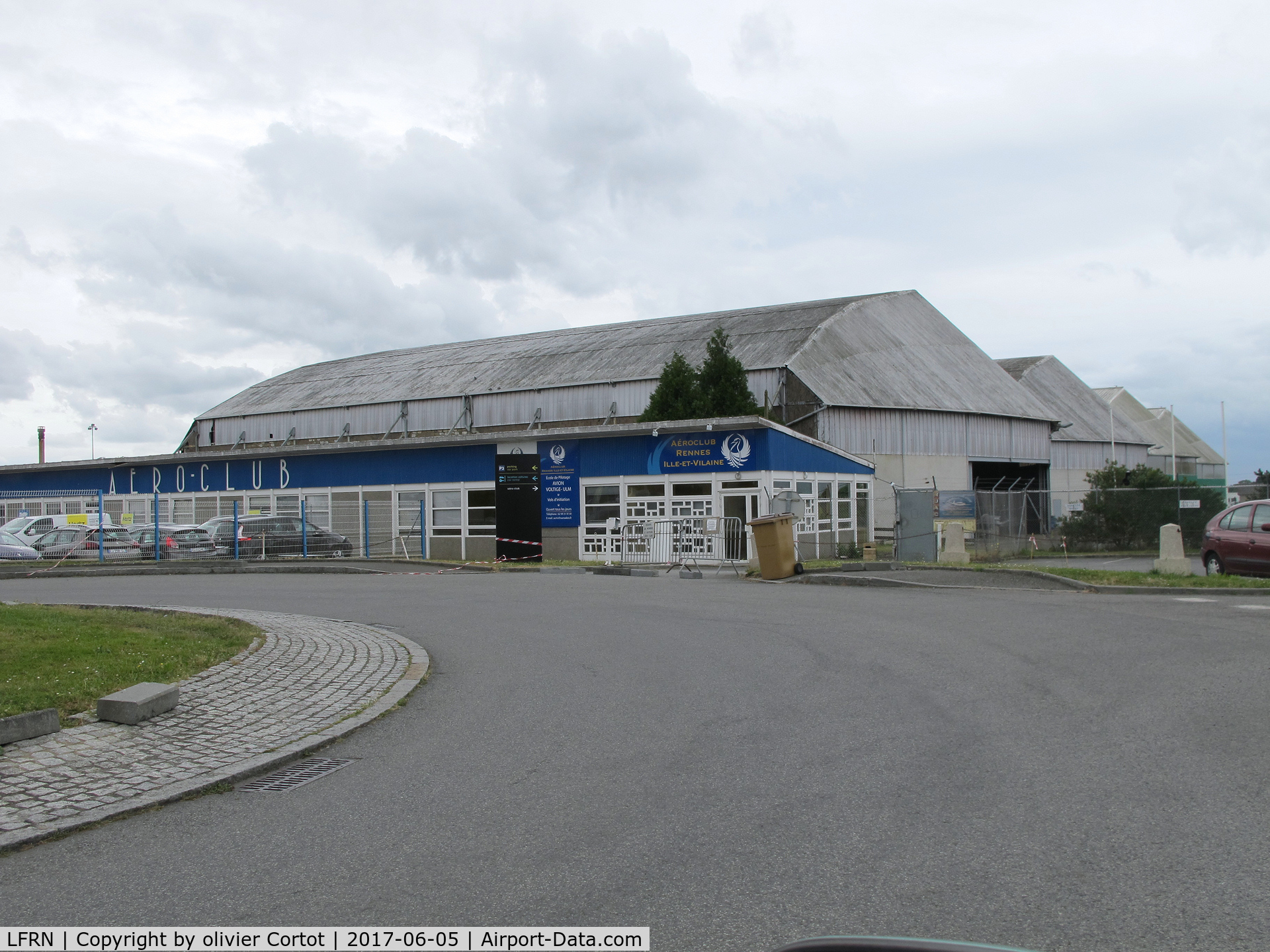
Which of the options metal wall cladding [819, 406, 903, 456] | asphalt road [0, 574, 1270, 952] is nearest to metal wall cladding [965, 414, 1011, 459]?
metal wall cladding [819, 406, 903, 456]

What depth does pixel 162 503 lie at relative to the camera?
137ft

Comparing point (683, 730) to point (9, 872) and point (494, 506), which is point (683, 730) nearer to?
point (9, 872)

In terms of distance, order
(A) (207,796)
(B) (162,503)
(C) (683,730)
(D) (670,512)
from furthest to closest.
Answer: (B) (162,503)
(D) (670,512)
(C) (683,730)
(A) (207,796)

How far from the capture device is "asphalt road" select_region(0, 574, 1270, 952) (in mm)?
4203

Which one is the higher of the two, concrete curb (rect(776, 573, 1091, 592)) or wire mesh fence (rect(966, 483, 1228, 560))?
wire mesh fence (rect(966, 483, 1228, 560))

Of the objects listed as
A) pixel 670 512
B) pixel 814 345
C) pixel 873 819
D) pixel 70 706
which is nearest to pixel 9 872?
pixel 70 706

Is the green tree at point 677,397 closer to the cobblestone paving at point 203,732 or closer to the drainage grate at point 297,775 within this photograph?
the cobblestone paving at point 203,732

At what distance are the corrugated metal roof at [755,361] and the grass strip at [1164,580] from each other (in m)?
24.5

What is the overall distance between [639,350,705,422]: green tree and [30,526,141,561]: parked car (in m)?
19.6

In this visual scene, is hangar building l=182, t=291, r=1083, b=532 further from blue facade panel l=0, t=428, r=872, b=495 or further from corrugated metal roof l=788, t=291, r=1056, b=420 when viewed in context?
blue facade panel l=0, t=428, r=872, b=495

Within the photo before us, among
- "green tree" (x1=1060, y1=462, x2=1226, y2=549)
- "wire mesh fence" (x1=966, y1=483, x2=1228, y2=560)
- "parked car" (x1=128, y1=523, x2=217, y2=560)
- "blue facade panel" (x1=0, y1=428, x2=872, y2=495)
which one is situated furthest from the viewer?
"parked car" (x1=128, y1=523, x2=217, y2=560)

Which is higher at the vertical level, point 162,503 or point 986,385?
point 986,385

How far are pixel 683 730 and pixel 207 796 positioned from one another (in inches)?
126

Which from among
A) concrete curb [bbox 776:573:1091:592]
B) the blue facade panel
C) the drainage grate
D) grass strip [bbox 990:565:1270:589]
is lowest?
the drainage grate
